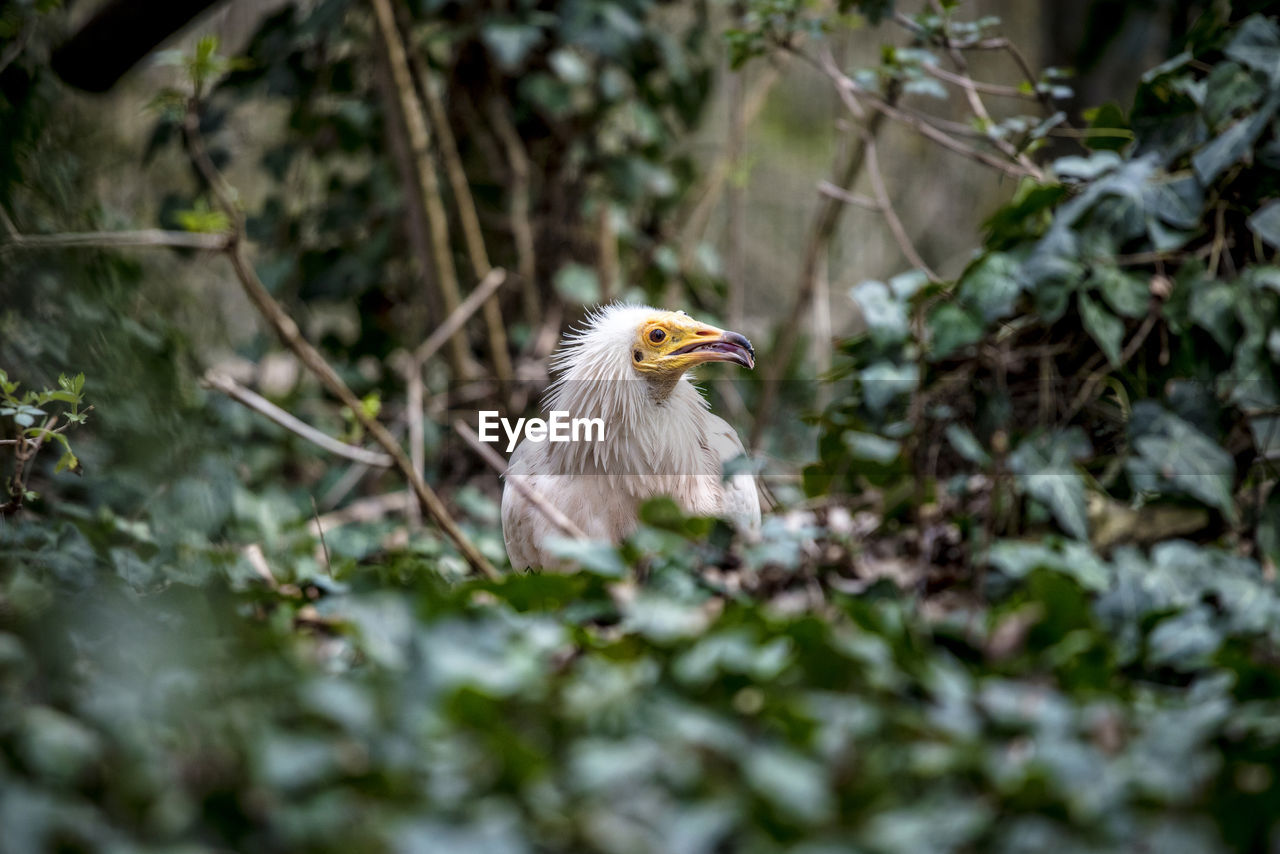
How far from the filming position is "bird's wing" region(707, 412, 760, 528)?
2.67 m

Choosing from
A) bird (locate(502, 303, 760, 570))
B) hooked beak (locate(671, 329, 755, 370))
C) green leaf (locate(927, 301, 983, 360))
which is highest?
green leaf (locate(927, 301, 983, 360))

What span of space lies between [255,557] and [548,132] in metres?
2.45

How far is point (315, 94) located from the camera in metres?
4.14

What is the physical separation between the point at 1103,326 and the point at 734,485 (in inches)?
38.5

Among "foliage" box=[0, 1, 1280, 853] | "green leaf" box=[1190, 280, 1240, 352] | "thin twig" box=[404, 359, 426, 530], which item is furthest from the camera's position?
"thin twig" box=[404, 359, 426, 530]

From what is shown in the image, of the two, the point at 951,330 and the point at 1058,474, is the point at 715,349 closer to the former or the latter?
the point at 951,330

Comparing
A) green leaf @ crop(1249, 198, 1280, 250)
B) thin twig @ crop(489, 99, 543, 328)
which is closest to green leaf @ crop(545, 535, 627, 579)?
green leaf @ crop(1249, 198, 1280, 250)

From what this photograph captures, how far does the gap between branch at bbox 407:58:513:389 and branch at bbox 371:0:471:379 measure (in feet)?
0.20

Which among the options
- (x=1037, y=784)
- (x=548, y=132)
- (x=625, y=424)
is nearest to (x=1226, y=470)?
(x=1037, y=784)

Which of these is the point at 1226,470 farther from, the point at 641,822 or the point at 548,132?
the point at 548,132

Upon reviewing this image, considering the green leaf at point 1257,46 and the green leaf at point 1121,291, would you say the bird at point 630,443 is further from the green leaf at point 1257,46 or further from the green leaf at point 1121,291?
the green leaf at point 1257,46

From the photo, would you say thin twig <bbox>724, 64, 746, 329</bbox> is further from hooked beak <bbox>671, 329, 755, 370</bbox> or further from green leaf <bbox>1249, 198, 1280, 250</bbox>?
green leaf <bbox>1249, 198, 1280, 250</bbox>

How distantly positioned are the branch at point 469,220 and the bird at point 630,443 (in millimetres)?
1302

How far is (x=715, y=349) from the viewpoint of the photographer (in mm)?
2488
